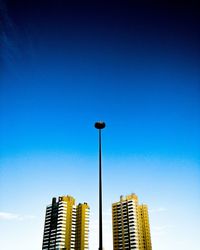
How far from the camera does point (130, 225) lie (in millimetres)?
89250

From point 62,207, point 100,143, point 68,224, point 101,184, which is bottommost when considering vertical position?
point 101,184

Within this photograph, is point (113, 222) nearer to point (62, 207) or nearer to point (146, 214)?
point (146, 214)

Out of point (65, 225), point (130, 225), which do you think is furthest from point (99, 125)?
point (65, 225)

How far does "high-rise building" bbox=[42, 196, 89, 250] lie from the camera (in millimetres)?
89894

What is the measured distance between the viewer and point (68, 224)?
Answer: 92.9m

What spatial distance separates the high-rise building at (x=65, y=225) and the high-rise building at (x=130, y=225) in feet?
41.9

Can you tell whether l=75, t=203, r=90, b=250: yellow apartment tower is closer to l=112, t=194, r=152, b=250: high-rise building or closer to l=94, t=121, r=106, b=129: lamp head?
l=112, t=194, r=152, b=250: high-rise building

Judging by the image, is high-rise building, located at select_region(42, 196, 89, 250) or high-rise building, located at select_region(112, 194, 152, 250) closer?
high-rise building, located at select_region(112, 194, 152, 250)

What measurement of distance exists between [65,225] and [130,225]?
26.4 metres

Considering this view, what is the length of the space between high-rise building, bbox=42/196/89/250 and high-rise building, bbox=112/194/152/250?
1277 centimetres

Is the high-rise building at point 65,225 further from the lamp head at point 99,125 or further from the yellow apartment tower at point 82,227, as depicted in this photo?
the lamp head at point 99,125

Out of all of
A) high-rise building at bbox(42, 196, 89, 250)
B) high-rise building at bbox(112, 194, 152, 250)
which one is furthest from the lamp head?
high-rise building at bbox(42, 196, 89, 250)

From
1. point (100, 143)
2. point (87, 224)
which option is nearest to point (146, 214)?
point (87, 224)

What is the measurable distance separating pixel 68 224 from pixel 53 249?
10741 millimetres
